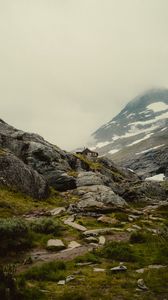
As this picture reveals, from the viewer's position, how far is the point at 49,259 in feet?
62.8

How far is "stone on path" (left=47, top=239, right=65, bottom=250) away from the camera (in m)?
21.6

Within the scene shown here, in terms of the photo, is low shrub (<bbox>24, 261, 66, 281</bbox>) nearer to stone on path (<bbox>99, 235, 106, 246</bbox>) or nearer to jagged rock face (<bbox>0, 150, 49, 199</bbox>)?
stone on path (<bbox>99, 235, 106, 246</bbox>)

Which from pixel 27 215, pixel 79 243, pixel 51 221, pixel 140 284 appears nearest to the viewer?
pixel 140 284

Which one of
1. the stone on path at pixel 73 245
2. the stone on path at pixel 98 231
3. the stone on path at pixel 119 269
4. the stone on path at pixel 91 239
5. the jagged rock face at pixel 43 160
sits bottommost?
the stone on path at pixel 119 269

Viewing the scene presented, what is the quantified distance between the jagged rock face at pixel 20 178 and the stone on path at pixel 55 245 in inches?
796

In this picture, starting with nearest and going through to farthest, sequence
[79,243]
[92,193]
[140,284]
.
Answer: [140,284] → [79,243] → [92,193]

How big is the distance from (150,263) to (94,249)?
11.5 ft

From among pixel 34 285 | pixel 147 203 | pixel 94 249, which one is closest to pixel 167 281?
pixel 34 285

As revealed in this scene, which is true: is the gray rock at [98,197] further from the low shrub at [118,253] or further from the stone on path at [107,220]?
the low shrub at [118,253]

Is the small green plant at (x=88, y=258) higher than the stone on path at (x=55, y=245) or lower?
lower

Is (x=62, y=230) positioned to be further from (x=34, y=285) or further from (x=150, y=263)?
(x=34, y=285)

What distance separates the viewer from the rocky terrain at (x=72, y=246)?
1391 cm

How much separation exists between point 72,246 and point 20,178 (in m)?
22.6

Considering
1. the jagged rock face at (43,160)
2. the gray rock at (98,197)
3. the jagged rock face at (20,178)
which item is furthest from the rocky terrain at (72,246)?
the jagged rock face at (43,160)
